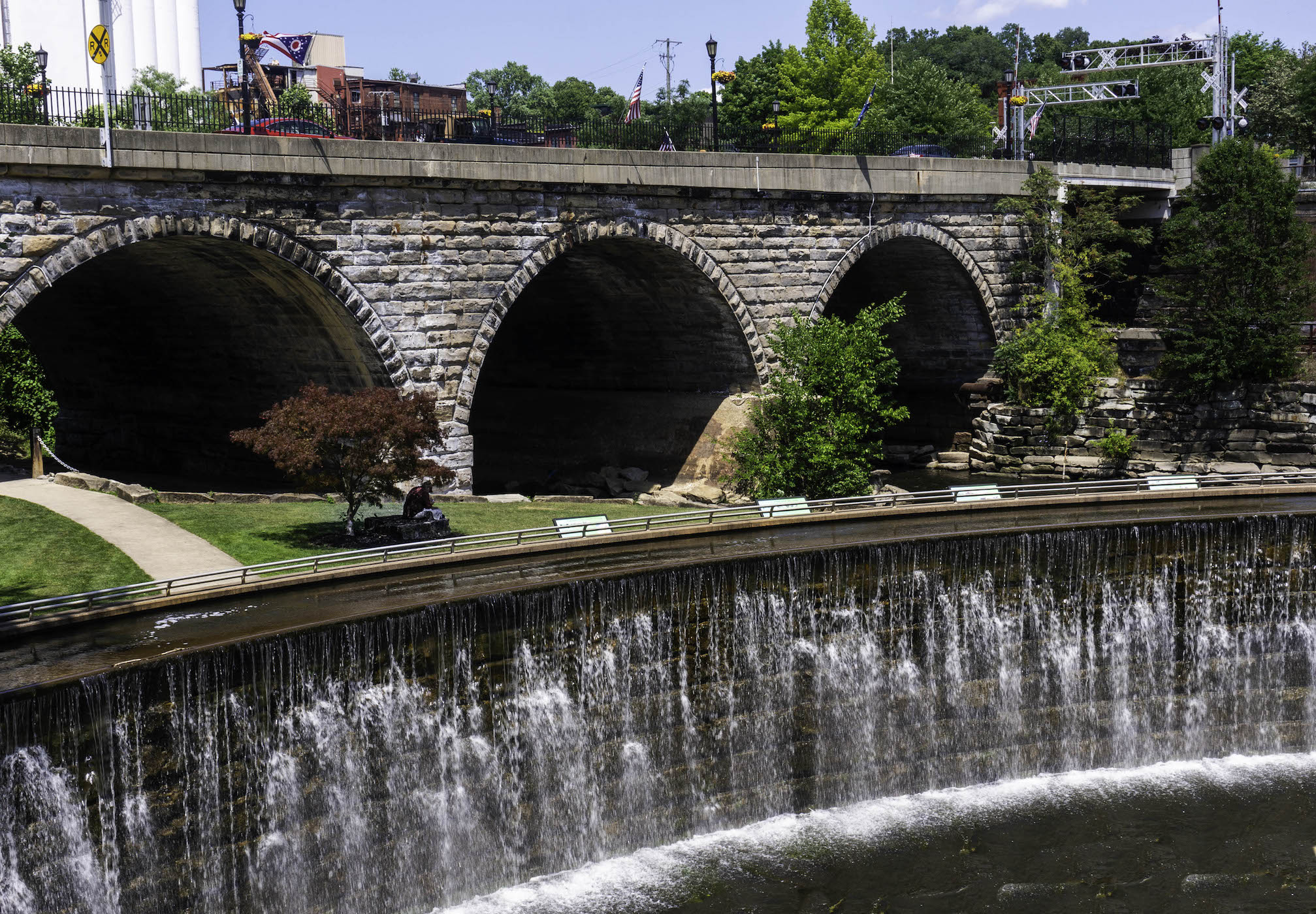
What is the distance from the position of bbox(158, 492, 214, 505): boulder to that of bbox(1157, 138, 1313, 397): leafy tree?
1152 inches

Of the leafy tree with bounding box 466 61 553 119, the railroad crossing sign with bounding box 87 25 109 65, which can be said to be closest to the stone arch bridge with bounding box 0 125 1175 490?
the railroad crossing sign with bounding box 87 25 109 65

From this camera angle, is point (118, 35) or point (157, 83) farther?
point (118, 35)

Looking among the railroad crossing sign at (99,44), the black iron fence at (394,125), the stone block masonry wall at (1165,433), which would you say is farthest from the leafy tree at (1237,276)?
the railroad crossing sign at (99,44)

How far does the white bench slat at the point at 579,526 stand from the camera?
80.6ft

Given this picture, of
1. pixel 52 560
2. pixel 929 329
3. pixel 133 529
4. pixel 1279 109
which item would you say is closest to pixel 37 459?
pixel 133 529

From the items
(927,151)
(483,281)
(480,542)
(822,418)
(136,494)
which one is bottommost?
(480,542)

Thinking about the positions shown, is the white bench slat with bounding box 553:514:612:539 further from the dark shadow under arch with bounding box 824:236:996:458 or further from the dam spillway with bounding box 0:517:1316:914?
the dark shadow under arch with bounding box 824:236:996:458

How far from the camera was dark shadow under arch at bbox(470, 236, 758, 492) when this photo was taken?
3859 cm

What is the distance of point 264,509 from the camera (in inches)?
1171

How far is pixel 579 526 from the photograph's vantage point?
80.4 ft

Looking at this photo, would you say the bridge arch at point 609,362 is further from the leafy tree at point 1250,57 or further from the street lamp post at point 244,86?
the leafy tree at point 1250,57

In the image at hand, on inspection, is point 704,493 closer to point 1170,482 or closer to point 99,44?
point 1170,482

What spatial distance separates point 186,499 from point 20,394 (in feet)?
29.4

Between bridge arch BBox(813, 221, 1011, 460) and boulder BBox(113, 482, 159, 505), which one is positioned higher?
bridge arch BBox(813, 221, 1011, 460)
